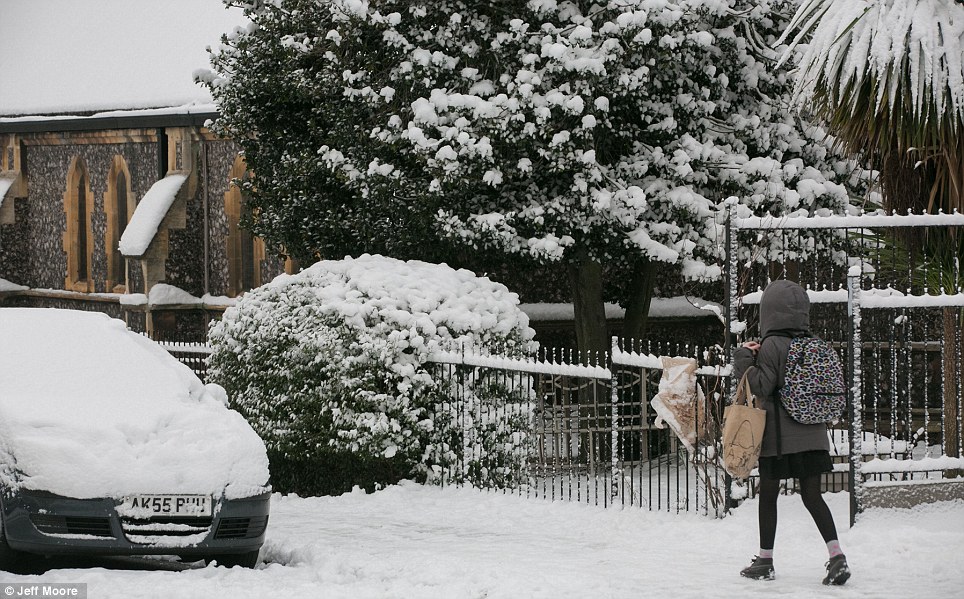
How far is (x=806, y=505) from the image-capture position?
297 inches

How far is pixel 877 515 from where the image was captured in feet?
29.4

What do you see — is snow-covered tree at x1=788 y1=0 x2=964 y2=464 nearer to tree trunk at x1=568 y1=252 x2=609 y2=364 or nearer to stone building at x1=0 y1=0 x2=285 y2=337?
tree trunk at x1=568 y1=252 x2=609 y2=364

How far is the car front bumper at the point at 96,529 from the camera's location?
7.65 meters

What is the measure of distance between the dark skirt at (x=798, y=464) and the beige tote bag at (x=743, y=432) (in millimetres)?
110

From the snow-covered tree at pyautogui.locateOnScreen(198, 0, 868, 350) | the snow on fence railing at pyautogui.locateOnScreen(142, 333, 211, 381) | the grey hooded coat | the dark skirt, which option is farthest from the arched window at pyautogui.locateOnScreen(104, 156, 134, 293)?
the dark skirt

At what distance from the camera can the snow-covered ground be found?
295 inches

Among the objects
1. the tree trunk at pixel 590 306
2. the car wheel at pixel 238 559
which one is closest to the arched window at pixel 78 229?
the tree trunk at pixel 590 306

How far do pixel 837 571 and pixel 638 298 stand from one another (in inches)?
395

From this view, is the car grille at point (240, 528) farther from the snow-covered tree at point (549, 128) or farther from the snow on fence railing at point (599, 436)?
the snow-covered tree at point (549, 128)

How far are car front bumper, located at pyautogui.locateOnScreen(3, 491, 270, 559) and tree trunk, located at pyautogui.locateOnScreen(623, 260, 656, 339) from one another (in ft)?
32.8

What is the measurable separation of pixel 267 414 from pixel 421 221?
3.35 m

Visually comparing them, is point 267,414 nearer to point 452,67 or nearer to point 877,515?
point 452,67

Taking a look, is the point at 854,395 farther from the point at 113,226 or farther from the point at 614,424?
the point at 113,226

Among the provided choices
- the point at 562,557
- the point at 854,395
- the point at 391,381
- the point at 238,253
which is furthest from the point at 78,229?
the point at 854,395
